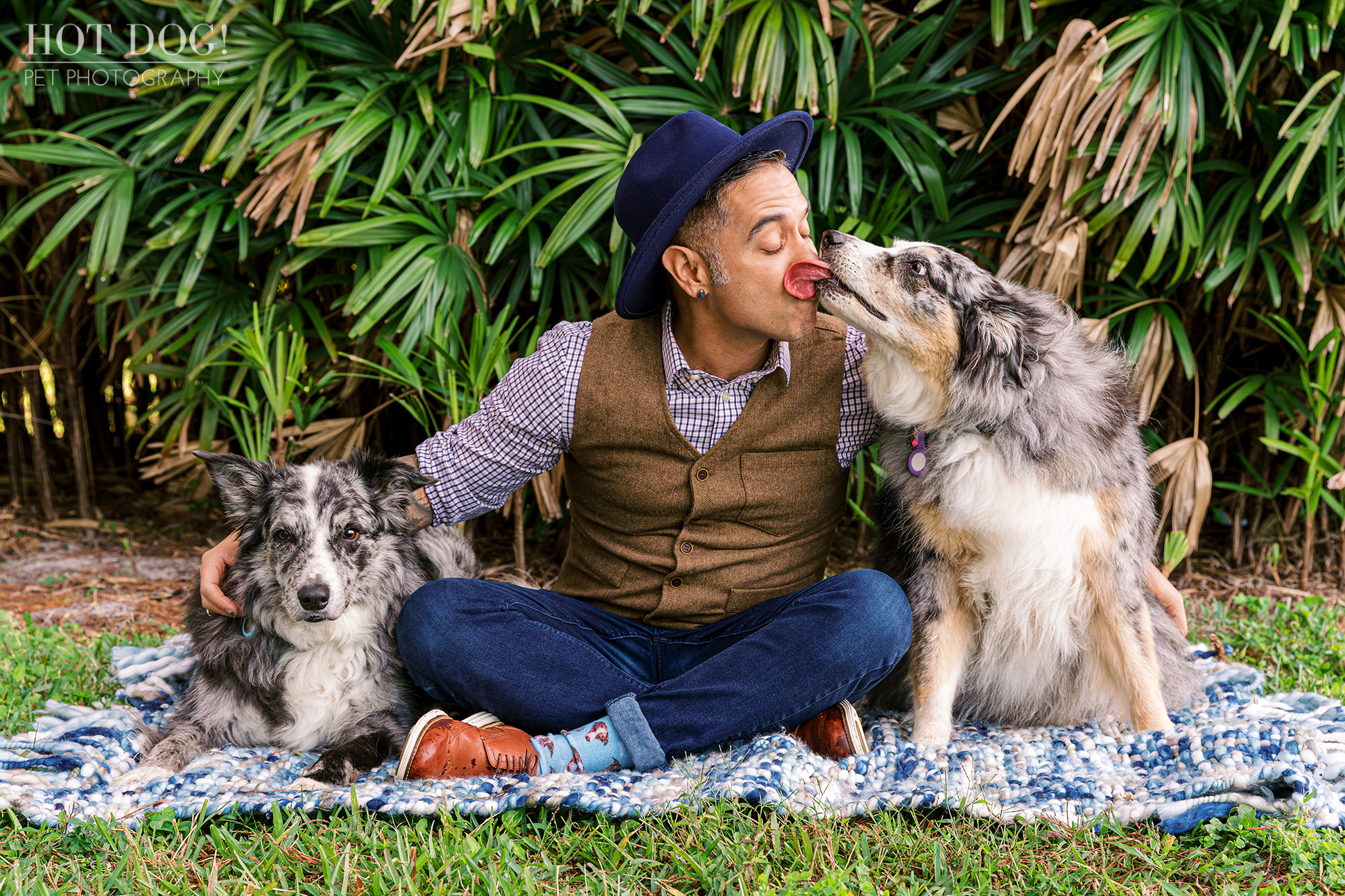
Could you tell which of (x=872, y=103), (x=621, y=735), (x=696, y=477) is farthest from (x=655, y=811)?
(x=872, y=103)

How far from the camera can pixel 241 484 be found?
2.42 metres

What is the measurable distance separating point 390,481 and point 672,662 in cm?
87

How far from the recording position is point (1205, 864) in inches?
69.4

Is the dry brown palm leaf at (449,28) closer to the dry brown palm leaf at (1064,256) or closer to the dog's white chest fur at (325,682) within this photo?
the dog's white chest fur at (325,682)

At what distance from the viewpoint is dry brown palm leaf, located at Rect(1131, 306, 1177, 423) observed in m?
3.59

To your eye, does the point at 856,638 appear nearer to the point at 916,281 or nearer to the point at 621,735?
the point at 621,735

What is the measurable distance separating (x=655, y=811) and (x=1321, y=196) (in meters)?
3.13

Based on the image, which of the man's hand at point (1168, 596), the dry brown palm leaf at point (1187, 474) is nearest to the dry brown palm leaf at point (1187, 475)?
the dry brown palm leaf at point (1187, 474)

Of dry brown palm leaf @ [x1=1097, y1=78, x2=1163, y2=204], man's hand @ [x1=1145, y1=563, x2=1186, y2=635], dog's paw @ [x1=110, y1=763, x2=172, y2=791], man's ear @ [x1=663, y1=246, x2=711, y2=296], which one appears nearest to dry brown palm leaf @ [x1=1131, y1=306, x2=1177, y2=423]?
dry brown palm leaf @ [x1=1097, y1=78, x2=1163, y2=204]

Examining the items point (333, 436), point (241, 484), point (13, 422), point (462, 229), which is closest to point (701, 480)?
point (241, 484)

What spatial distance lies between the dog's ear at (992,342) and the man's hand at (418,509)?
1.42 meters

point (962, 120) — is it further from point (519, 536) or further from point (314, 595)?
point (314, 595)

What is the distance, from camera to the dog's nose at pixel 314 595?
2.23 metres

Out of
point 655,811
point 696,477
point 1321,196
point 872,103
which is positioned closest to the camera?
point 655,811
